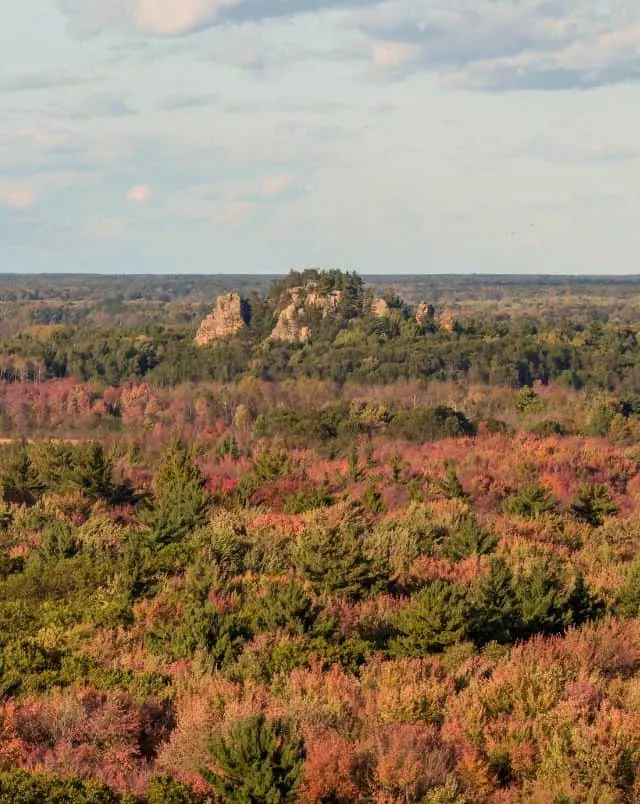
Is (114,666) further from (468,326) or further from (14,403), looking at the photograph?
(468,326)

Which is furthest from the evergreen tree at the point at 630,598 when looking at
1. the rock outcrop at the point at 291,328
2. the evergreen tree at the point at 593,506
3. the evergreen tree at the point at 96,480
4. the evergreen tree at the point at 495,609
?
the rock outcrop at the point at 291,328

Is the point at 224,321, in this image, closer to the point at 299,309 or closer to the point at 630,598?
the point at 299,309

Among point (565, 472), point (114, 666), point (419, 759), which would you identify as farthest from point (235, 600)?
point (565, 472)

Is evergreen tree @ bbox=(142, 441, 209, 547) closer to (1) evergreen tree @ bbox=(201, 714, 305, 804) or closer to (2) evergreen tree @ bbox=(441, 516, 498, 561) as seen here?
(2) evergreen tree @ bbox=(441, 516, 498, 561)

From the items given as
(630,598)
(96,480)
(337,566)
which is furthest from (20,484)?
(630,598)

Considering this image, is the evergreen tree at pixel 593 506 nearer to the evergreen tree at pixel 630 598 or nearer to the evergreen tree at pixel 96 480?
the evergreen tree at pixel 630 598
